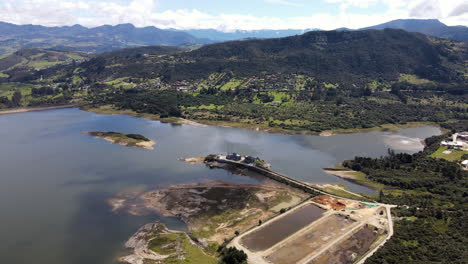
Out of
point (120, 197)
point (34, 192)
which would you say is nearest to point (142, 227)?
point (120, 197)

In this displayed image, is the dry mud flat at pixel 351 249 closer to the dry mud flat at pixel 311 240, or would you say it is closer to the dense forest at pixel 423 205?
the dry mud flat at pixel 311 240

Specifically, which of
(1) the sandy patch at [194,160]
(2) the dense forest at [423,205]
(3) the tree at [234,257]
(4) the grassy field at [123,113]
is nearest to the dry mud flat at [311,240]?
(3) the tree at [234,257]

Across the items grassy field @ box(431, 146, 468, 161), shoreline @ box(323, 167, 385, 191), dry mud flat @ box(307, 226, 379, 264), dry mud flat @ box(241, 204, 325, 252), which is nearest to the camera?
dry mud flat @ box(307, 226, 379, 264)

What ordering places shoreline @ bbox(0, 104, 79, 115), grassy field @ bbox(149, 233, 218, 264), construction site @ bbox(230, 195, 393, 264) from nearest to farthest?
grassy field @ bbox(149, 233, 218, 264) → construction site @ bbox(230, 195, 393, 264) → shoreline @ bbox(0, 104, 79, 115)

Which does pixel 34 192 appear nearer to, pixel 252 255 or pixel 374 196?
pixel 252 255

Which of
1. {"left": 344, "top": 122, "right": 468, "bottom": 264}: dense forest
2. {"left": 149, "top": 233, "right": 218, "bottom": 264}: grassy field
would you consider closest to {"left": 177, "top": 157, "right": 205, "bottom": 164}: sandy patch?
{"left": 149, "top": 233, "right": 218, "bottom": 264}: grassy field

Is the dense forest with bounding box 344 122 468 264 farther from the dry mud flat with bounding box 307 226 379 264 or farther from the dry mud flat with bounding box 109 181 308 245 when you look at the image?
the dry mud flat with bounding box 109 181 308 245

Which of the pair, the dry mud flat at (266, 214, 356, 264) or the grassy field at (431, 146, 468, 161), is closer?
the dry mud flat at (266, 214, 356, 264)
